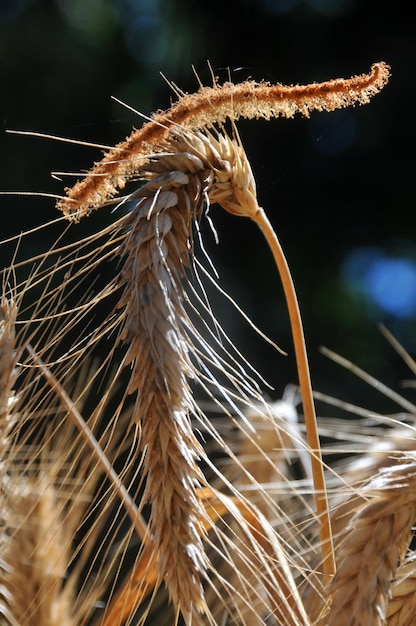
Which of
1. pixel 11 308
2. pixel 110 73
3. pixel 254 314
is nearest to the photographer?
pixel 11 308

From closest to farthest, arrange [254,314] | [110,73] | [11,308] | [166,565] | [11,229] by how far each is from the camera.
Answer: [166,565] < [11,308] < [11,229] < [110,73] < [254,314]

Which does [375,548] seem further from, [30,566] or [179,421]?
[30,566]

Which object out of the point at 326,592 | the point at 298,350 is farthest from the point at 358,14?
the point at 326,592

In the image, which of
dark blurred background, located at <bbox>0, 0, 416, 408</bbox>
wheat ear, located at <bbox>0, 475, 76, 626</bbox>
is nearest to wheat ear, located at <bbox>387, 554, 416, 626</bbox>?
wheat ear, located at <bbox>0, 475, 76, 626</bbox>

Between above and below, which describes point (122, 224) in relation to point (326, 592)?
above

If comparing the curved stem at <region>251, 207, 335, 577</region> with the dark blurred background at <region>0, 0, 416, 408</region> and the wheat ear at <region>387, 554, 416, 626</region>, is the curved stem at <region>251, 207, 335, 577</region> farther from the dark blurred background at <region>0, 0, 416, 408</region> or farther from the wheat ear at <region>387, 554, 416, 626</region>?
the dark blurred background at <region>0, 0, 416, 408</region>

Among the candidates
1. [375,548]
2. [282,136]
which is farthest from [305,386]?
[282,136]

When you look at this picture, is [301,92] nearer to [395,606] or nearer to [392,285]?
[395,606]
